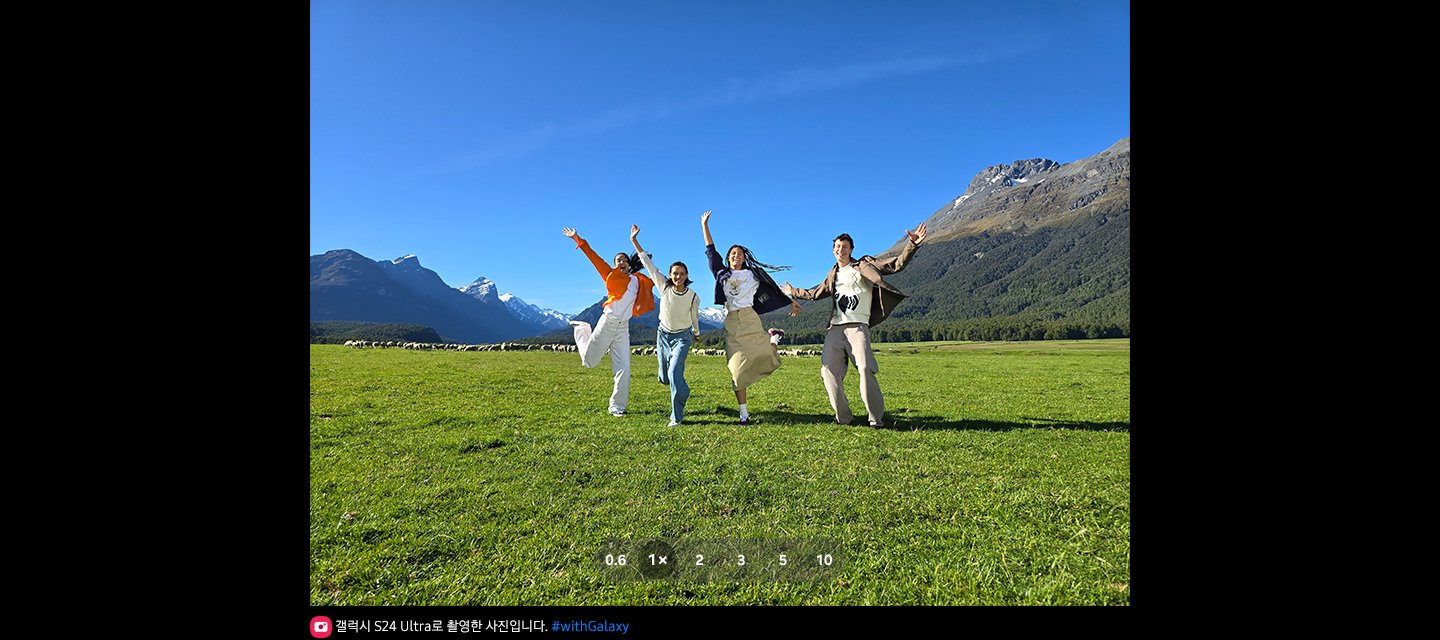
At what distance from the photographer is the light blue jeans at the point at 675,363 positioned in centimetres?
757

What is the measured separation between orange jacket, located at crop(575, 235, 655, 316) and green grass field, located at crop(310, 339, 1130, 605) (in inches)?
81.7

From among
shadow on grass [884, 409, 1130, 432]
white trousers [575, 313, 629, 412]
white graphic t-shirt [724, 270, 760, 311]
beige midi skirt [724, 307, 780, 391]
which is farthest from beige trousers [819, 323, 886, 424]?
white trousers [575, 313, 629, 412]

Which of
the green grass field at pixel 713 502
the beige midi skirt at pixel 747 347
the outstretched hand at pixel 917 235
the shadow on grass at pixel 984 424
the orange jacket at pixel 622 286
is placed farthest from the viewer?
the orange jacket at pixel 622 286

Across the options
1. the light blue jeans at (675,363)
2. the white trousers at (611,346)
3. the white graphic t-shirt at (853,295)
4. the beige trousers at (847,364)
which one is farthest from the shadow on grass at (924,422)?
the white graphic t-shirt at (853,295)

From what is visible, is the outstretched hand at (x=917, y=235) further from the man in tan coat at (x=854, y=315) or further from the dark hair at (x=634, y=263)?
the dark hair at (x=634, y=263)

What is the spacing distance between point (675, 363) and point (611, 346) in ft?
5.18

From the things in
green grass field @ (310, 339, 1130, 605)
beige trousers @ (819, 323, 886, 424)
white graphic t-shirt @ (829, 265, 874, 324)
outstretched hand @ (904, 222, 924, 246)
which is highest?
outstretched hand @ (904, 222, 924, 246)

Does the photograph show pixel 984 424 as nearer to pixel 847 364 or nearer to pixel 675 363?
pixel 847 364

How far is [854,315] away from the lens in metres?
7.27

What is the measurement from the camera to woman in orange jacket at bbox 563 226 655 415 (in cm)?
823

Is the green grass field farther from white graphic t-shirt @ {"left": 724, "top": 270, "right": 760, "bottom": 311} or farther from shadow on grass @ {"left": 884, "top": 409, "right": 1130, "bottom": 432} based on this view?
white graphic t-shirt @ {"left": 724, "top": 270, "right": 760, "bottom": 311}
